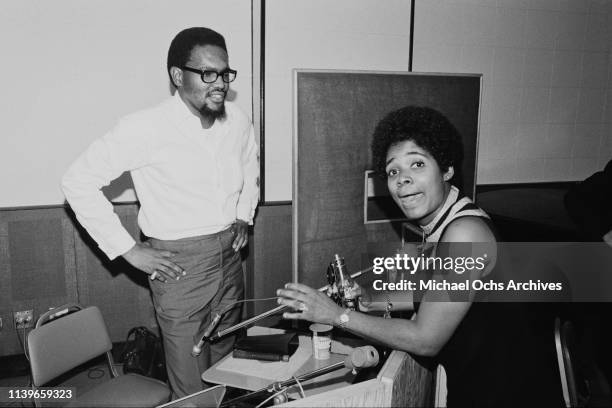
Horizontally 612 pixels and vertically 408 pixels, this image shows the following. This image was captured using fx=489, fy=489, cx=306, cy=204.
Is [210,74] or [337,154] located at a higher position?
[210,74]

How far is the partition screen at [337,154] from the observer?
266 cm

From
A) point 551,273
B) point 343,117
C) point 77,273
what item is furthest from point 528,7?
point 77,273

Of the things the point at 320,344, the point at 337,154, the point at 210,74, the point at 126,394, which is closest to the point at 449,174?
the point at 320,344

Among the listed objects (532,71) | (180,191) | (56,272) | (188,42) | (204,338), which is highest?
(532,71)

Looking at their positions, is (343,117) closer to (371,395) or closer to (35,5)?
(371,395)

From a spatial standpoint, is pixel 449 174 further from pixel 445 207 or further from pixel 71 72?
pixel 71 72

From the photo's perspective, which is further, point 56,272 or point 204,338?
point 56,272

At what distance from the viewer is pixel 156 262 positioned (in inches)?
93.6

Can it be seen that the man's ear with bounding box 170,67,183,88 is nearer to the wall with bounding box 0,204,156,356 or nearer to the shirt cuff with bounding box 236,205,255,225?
the shirt cuff with bounding box 236,205,255,225

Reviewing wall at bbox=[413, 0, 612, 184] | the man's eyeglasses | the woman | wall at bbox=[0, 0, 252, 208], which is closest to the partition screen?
the man's eyeglasses

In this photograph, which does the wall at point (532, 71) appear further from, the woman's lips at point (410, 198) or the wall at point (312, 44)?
the woman's lips at point (410, 198)

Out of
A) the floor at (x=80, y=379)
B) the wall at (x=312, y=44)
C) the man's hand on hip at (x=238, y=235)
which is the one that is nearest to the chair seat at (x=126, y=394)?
the man's hand on hip at (x=238, y=235)

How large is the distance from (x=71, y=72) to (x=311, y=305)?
2.35 m

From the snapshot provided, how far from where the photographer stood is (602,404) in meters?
1.79
